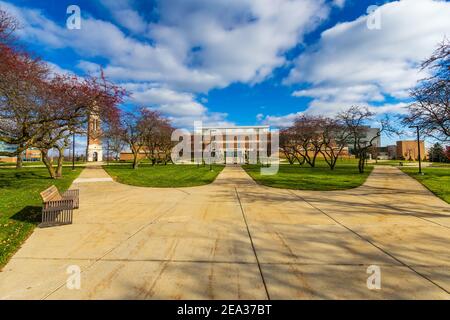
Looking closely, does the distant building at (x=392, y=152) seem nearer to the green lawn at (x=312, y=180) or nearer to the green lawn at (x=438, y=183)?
the green lawn at (x=438, y=183)

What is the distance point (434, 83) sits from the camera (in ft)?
27.4

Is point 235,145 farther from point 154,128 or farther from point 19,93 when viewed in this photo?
point 19,93

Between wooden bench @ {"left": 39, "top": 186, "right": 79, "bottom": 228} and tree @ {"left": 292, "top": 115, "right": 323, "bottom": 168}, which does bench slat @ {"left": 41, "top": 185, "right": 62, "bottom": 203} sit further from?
tree @ {"left": 292, "top": 115, "right": 323, "bottom": 168}

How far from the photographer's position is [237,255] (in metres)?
4.08

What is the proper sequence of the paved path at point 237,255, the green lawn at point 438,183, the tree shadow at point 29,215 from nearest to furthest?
1. the paved path at point 237,255
2. the tree shadow at point 29,215
3. the green lawn at point 438,183
